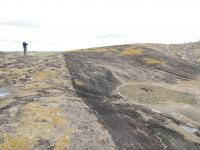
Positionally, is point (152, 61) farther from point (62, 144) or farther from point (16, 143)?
point (16, 143)

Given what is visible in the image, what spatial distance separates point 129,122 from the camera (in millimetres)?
13891

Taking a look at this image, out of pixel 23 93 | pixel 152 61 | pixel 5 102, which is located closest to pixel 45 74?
pixel 23 93

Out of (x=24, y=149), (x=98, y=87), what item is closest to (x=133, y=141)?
(x=24, y=149)

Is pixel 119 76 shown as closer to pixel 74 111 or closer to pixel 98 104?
pixel 98 104

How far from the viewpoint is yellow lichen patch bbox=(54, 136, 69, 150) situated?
10.6 meters

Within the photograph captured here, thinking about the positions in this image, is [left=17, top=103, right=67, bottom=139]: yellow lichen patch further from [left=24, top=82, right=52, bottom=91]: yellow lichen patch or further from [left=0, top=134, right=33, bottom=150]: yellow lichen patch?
[left=24, top=82, right=52, bottom=91]: yellow lichen patch

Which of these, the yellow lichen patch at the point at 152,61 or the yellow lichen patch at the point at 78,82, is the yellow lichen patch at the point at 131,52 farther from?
the yellow lichen patch at the point at 78,82

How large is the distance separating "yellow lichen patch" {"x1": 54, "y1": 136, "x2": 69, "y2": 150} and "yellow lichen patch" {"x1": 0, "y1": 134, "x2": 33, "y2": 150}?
85 centimetres

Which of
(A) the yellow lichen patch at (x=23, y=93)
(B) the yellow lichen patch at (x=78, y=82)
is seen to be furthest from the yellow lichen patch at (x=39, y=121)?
(B) the yellow lichen patch at (x=78, y=82)

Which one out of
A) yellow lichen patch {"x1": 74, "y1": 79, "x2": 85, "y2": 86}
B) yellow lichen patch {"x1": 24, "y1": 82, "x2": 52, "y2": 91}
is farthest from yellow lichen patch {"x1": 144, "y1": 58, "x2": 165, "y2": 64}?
yellow lichen patch {"x1": 24, "y1": 82, "x2": 52, "y2": 91}

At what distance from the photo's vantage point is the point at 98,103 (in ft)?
52.2

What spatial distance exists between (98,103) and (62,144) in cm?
530

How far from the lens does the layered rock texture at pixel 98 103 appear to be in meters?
11.6

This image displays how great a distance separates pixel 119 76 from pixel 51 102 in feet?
29.5
